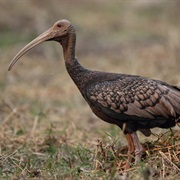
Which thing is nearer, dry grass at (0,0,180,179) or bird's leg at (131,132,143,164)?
bird's leg at (131,132,143,164)

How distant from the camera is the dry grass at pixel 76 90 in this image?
7.28 meters

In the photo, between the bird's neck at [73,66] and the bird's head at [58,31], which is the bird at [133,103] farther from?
the bird's head at [58,31]

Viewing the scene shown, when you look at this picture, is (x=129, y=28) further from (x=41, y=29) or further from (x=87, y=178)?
(x=87, y=178)

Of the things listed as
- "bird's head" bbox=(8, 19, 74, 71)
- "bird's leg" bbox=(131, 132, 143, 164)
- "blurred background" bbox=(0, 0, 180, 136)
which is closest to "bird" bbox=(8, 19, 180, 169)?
"bird's leg" bbox=(131, 132, 143, 164)

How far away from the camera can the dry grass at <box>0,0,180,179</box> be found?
7.28 metres

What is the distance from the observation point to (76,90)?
1373 centimetres

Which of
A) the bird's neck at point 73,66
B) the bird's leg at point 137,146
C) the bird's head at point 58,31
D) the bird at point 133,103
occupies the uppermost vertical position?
the bird's head at point 58,31

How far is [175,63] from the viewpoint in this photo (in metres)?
15.9

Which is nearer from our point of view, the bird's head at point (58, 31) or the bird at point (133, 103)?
the bird at point (133, 103)

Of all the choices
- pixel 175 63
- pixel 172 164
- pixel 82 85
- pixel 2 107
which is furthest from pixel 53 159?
pixel 175 63

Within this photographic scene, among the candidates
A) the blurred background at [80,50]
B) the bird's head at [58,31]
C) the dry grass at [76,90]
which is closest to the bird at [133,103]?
the dry grass at [76,90]

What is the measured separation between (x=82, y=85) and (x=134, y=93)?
2.04 feet

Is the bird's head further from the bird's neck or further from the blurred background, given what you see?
the blurred background

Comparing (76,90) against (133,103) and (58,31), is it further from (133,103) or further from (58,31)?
(133,103)
